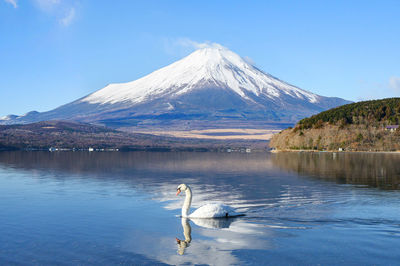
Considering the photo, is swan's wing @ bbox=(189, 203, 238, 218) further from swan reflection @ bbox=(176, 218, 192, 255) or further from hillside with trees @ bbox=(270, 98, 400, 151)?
hillside with trees @ bbox=(270, 98, 400, 151)

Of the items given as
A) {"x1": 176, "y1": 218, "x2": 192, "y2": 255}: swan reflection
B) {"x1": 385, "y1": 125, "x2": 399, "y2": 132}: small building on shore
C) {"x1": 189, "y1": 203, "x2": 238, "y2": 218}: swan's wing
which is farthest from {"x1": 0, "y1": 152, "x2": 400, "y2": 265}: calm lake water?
{"x1": 385, "y1": 125, "x2": 399, "y2": 132}: small building on shore

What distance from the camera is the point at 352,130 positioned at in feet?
392

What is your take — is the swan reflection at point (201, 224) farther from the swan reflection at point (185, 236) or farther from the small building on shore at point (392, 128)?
the small building on shore at point (392, 128)

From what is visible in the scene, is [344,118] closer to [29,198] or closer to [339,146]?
[339,146]

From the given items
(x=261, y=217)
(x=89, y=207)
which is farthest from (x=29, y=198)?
(x=261, y=217)

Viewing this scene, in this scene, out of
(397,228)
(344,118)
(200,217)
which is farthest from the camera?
(344,118)

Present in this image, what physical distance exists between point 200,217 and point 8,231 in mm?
8610

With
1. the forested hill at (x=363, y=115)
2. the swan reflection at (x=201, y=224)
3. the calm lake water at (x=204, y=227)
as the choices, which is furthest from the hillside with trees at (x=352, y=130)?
the swan reflection at (x=201, y=224)

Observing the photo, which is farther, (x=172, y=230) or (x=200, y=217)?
(x=200, y=217)

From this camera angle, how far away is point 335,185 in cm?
3762

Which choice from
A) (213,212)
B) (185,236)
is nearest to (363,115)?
(213,212)

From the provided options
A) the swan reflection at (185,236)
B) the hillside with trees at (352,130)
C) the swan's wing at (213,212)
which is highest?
the hillside with trees at (352,130)

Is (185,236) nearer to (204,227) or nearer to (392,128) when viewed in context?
(204,227)

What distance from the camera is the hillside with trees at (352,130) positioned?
114250 millimetres
